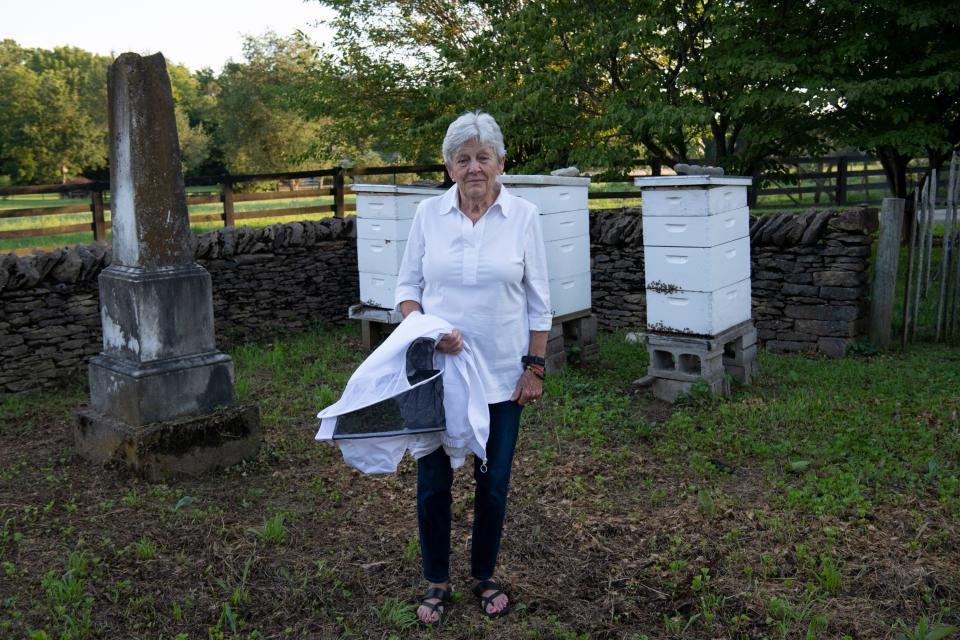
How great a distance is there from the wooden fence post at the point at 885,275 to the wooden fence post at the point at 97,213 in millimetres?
9462

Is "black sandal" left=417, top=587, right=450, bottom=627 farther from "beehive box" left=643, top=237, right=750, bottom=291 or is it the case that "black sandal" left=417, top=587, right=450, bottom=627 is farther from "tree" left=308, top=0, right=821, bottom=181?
"tree" left=308, top=0, right=821, bottom=181

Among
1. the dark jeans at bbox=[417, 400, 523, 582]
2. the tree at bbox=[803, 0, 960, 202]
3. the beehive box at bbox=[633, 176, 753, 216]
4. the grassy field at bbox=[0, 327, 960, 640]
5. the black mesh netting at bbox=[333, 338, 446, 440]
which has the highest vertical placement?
the tree at bbox=[803, 0, 960, 202]

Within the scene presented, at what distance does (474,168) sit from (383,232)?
550cm

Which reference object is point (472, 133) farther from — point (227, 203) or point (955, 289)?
point (227, 203)

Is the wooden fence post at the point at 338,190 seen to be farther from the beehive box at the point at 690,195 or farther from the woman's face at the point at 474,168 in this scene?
the woman's face at the point at 474,168

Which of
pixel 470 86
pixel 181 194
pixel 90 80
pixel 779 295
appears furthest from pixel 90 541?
pixel 90 80

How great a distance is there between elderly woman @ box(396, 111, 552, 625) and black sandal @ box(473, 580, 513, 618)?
0.38 metres

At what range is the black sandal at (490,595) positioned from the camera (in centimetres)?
359

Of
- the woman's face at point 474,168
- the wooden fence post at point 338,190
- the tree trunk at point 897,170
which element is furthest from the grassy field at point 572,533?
the tree trunk at point 897,170

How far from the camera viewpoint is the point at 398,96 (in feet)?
54.6

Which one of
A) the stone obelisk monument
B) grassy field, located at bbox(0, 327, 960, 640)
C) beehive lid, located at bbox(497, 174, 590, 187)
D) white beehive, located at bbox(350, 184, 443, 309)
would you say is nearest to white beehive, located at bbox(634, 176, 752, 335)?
grassy field, located at bbox(0, 327, 960, 640)

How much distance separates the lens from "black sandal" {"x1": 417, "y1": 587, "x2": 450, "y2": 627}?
3.53m

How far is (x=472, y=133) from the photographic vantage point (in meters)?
3.16

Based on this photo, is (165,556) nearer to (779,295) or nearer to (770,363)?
(770,363)
